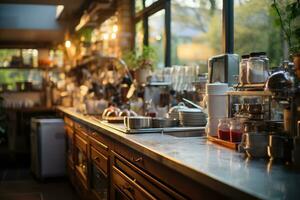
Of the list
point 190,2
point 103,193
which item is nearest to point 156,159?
point 103,193

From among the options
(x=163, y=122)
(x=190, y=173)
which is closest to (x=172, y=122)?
(x=163, y=122)

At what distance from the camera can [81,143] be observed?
4082 millimetres

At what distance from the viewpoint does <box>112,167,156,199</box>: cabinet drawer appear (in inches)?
80.4

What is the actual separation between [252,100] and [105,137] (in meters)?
1.08

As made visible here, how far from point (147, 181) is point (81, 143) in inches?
86.9

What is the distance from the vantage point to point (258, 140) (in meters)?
1.69

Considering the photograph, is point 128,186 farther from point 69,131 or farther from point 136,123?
point 69,131

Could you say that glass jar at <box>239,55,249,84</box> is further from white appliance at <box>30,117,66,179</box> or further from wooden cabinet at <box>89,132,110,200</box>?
white appliance at <box>30,117,66,179</box>

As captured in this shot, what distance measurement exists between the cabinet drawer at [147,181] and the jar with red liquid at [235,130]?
0.44 m

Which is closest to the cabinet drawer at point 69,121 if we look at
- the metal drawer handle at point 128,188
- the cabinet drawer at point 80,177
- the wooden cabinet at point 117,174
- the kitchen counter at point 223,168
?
the wooden cabinet at point 117,174

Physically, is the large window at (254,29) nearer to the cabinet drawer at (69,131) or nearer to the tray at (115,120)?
the tray at (115,120)

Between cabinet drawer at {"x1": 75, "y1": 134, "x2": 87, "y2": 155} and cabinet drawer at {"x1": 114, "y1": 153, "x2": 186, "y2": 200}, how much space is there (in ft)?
4.45

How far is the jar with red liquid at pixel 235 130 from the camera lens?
6.65 ft

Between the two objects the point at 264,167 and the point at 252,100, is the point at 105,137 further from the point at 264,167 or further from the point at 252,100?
the point at 264,167
